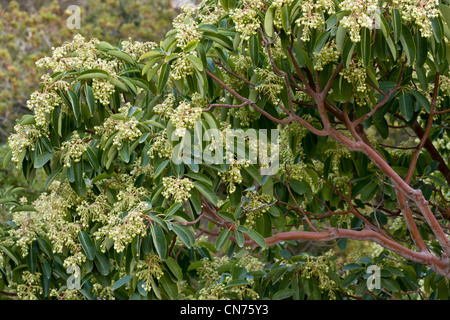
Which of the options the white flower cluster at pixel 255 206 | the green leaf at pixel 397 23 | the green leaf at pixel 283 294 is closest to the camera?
the green leaf at pixel 397 23

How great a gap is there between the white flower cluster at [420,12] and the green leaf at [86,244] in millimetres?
1574

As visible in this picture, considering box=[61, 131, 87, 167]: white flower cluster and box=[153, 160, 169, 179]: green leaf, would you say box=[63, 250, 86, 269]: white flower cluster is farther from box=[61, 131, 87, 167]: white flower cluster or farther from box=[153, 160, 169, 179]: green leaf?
box=[153, 160, 169, 179]: green leaf

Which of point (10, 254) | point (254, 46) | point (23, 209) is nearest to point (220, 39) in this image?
point (254, 46)

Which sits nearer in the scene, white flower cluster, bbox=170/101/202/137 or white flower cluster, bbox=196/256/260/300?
white flower cluster, bbox=170/101/202/137

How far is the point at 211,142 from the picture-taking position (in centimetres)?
224

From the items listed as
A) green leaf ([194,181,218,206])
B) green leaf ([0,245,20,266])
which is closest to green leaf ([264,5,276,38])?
green leaf ([194,181,218,206])

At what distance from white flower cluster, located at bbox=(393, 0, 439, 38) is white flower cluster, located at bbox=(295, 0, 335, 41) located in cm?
26

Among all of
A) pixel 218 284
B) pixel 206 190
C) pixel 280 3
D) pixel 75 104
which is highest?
pixel 280 3

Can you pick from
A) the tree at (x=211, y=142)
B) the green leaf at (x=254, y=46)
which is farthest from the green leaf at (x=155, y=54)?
the green leaf at (x=254, y=46)

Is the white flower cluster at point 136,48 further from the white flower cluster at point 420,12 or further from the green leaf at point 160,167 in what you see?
the white flower cluster at point 420,12

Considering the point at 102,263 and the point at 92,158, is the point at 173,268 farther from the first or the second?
the point at 92,158

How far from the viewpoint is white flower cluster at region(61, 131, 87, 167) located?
7.91 ft

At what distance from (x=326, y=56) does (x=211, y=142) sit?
645 millimetres

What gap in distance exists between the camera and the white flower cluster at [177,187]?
2.17 m
